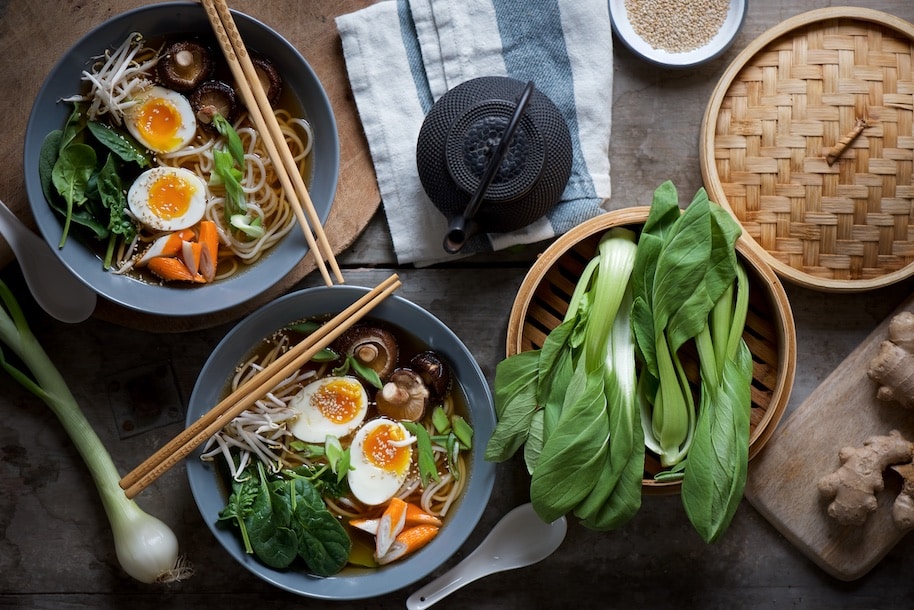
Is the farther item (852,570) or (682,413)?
(852,570)

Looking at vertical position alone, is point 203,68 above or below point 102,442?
above

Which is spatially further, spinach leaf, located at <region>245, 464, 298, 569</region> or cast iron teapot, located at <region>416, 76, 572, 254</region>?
spinach leaf, located at <region>245, 464, 298, 569</region>

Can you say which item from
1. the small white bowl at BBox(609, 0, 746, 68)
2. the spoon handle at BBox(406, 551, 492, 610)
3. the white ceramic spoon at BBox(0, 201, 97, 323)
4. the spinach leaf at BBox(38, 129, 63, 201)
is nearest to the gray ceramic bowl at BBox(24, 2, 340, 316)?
the spinach leaf at BBox(38, 129, 63, 201)

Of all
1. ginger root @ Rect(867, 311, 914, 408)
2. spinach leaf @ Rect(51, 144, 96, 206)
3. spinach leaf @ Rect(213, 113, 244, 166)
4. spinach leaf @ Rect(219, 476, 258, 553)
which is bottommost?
ginger root @ Rect(867, 311, 914, 408)

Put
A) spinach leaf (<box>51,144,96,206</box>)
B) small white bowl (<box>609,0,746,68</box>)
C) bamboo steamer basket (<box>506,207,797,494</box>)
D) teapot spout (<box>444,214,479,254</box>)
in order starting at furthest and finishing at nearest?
small white bowl (<box>609,0,746,68</box>)
bamboo steamer basket (<box>506,207,797,494</box>)
spinach leaf (<box>51,144,96,206</box>)
teapot spout (<box>444,214,479,254</box>)

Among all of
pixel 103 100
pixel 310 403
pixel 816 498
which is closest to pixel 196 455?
pixel 310 403

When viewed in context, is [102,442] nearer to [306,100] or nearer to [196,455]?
[196,455]

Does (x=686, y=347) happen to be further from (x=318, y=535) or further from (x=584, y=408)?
(x=318, y=535)

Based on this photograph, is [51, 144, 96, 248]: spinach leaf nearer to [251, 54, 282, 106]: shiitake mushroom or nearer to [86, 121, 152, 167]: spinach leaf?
[86, 121, 152, 167]: spinach leaf
